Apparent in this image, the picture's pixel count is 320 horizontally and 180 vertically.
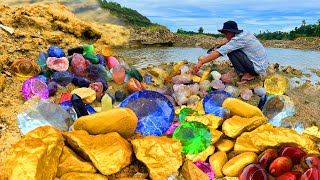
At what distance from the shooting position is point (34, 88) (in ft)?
9.11

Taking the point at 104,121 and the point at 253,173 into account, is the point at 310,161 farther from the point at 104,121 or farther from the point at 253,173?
the point at 104,121

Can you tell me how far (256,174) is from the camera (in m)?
1.83

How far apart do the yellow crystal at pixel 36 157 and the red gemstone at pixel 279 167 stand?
1184mm

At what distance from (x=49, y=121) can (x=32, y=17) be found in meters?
3.15

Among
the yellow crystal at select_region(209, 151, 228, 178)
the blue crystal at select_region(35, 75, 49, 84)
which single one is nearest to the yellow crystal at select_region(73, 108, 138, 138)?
the yellow crystal at select_region(209, 151, 228, 178)

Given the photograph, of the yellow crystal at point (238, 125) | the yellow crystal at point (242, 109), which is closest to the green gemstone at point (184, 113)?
the yellow crystal at point (242, 109)

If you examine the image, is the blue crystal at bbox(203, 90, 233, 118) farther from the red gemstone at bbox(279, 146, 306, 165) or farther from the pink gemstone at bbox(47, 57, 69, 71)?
the pink gemstone at bbox(47, 57, 69, 71)

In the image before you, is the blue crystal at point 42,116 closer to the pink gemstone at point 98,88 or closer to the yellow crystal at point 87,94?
the yellow crystal at point 87,94

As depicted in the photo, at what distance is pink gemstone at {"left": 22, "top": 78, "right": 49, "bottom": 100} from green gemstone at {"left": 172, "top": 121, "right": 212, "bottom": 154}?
1345mm

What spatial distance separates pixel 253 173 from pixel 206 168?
10.7 inches

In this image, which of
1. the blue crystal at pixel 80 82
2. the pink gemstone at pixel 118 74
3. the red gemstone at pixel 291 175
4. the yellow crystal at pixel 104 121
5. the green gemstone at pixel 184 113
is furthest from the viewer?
the pink gemstone at pixel 118 74

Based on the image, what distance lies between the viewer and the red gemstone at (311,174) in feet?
5.53

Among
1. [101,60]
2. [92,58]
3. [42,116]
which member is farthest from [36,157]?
[101,60]

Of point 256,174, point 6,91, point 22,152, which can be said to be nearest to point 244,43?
point 256,174
